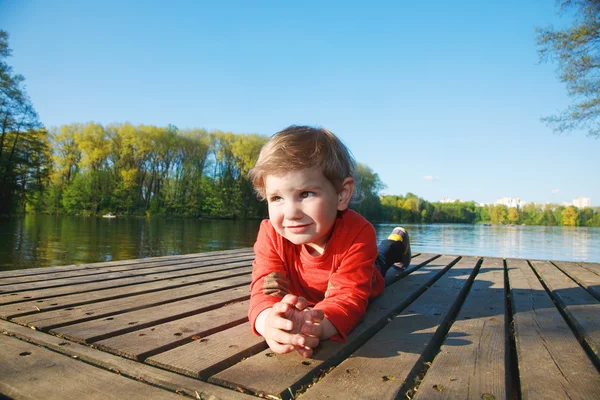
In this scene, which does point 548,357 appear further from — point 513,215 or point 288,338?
point 513,215

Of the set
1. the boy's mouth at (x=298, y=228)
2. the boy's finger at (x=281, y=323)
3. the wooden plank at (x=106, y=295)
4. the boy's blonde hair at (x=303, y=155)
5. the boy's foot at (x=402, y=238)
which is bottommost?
the wooden plank at (x=106, y=295)

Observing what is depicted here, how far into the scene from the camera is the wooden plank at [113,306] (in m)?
1.83

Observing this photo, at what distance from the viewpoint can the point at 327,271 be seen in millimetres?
1976

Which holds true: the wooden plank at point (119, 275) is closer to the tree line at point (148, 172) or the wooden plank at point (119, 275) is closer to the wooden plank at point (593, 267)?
the wooden plank at point (593, 267)

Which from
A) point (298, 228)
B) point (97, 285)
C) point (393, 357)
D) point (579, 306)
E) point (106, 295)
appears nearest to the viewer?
point (393, 357)

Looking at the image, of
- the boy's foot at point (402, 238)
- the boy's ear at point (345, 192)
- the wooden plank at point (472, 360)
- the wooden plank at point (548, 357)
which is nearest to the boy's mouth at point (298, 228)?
the boy's ear at point (345, 192)

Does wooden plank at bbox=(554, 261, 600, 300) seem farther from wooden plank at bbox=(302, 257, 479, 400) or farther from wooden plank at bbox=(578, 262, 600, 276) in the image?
wooden plank at bbox=(302, 257, 479, 400)

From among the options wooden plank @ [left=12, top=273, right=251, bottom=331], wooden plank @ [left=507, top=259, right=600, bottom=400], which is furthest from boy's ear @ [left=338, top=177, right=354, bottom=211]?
wooden plank @ [left=12, top=273, right=251, bottom=331]

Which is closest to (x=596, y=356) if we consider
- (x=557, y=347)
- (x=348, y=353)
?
(x=557, y=347)

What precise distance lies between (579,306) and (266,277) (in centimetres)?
197

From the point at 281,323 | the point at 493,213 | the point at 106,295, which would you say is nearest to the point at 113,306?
the point at 106,295

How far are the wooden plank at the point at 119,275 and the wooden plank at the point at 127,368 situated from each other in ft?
3.74

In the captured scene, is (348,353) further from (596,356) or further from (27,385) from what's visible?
(27,385)

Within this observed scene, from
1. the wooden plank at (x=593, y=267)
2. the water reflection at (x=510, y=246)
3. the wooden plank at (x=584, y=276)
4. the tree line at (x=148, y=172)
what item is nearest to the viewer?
the wooden plank at (x=584, y=276)
